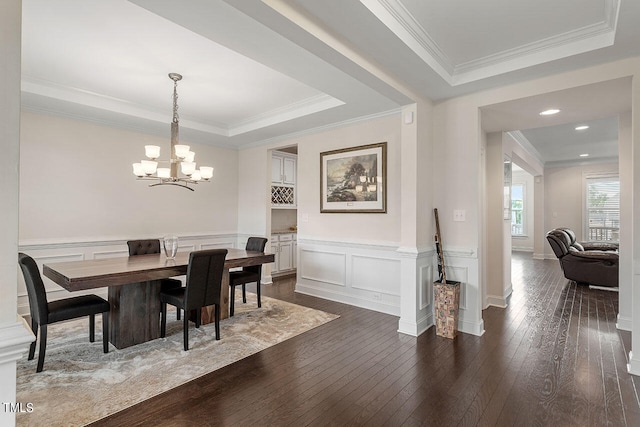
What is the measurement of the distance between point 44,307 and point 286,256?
4.32 metres

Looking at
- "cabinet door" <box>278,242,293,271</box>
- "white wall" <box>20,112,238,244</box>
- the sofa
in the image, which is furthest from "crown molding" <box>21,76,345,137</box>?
the sofa

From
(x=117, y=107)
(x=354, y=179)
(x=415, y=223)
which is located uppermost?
(x=117, y=107)

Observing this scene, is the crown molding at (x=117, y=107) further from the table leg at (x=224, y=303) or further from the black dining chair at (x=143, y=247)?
the table leg at (x=224, y=303)

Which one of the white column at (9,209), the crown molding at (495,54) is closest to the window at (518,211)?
the crown molding at (495,54)

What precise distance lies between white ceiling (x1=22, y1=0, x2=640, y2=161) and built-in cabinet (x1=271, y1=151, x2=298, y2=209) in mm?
2093

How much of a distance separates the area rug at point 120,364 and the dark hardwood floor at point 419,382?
6.4 inches

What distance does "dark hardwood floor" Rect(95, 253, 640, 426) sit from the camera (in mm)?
2043

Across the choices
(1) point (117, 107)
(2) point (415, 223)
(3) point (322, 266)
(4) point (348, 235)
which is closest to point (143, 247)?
(1) point (117, 107)

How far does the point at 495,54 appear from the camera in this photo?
116 inches

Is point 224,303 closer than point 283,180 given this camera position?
Yes

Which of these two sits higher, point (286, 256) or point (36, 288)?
point (36, 288)

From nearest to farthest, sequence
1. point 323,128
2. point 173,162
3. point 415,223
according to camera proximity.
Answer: point 415,223 → point 173,162 → point 323,128

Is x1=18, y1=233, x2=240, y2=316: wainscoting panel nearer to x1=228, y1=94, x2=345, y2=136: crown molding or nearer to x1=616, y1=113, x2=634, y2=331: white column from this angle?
x1=228, y1=94, x2=345, y2=136: crown molding

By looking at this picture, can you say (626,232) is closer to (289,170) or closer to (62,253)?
(289,170)
